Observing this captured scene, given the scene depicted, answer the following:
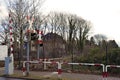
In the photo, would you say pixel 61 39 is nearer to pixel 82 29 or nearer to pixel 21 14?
pixel 82 29

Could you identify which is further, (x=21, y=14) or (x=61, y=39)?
(x=61, y=39)

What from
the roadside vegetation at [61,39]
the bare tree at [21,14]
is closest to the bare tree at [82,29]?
the roadside vegetation at [61,39]

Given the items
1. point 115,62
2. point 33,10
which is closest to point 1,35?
point 33,10

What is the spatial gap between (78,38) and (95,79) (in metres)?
59.5

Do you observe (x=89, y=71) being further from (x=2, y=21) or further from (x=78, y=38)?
(x=78, y=38)

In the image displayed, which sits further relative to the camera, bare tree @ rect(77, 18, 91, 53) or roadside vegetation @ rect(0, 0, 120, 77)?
bare tree @ rect(77, 18, 91, 53)

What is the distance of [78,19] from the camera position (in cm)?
7988

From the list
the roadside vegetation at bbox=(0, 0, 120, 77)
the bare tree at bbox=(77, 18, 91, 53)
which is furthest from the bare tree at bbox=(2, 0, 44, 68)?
the bare tree at bbox=(77, 18, 91, 53)

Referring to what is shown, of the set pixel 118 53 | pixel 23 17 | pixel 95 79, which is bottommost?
pixel 95 79

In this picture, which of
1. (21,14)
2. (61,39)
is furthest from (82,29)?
(21,14)

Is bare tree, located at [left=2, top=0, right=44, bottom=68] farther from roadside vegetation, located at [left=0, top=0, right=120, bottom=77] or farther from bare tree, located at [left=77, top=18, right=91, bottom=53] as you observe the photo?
bare tree, located at [left=77, top=18, right=91, bottom=53]

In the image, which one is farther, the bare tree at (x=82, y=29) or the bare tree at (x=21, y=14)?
the bare tree at (x=82, y=29)

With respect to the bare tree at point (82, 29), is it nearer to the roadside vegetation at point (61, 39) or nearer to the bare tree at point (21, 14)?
the roadside vegetation at point (61, 39)

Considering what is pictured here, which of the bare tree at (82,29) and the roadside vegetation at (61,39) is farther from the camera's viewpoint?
the bare tree at (82,29)
